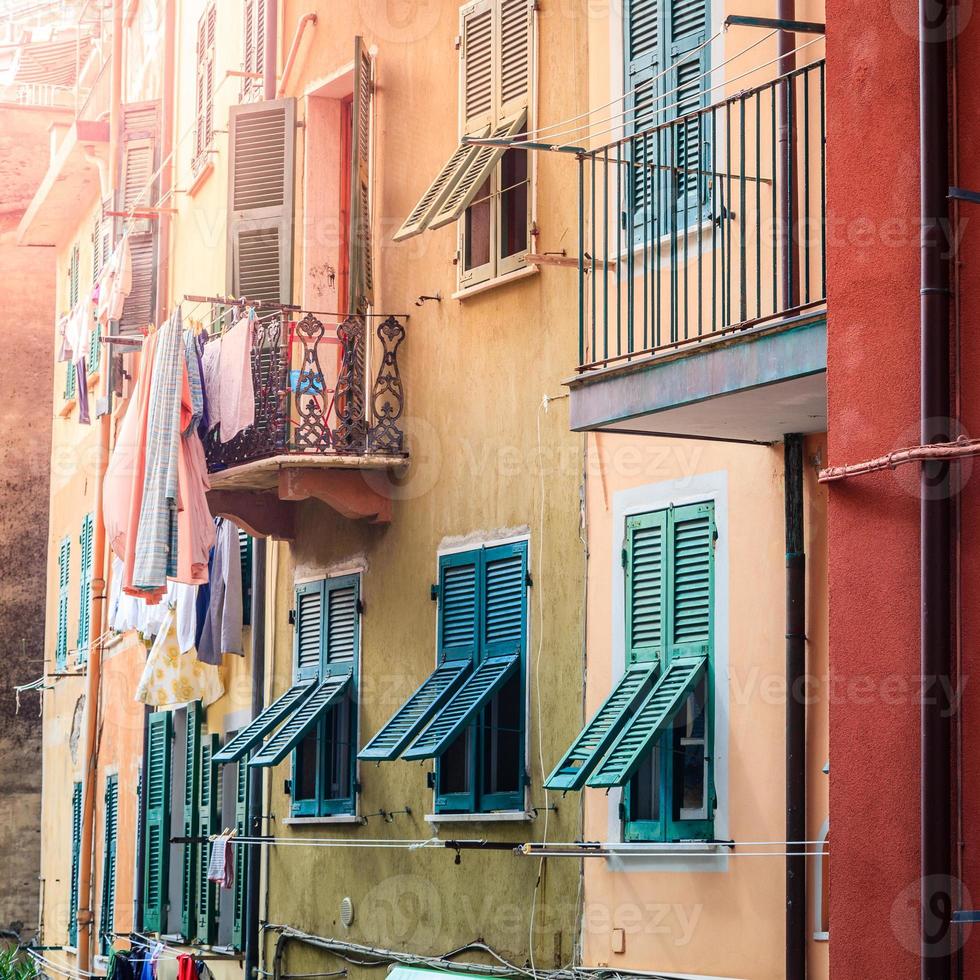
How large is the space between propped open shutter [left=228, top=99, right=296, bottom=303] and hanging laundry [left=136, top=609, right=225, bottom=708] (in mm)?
3410

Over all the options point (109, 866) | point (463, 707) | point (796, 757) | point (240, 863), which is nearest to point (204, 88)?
point (240, 863)

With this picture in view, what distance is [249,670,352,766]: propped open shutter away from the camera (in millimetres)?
14188

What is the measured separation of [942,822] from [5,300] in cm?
2377

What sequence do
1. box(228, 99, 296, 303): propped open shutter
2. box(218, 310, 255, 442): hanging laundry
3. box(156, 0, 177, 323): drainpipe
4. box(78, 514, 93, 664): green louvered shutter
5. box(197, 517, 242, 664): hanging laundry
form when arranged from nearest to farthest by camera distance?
1. box(218, 310, 255, 442): hanging laundry
2. box(228, 99, 296, 303): propped open shutter
3. box(197, 517, 242, 664): hanging laundry
4. box(156, 0, 177, 323): drainpipe
5. box(78, 514, 93, 664): green louvered shutter

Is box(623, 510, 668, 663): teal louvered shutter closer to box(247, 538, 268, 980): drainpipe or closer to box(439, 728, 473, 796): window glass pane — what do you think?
box(439, 728, 473, 796): window glass pane

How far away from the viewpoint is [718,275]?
35.0 ft

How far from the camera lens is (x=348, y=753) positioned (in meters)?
14.6

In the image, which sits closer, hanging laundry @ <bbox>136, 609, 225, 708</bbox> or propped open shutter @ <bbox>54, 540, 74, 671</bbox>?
hanging laundry @ <bbox>136, 609, 225, 708</bbox>

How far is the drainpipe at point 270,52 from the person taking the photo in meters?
16.6

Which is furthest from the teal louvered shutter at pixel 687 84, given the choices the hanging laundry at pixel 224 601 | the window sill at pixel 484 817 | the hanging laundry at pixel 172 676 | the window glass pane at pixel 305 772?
the hanging laundry at pixel 172 676

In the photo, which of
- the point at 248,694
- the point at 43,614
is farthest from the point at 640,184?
the point at 43,614

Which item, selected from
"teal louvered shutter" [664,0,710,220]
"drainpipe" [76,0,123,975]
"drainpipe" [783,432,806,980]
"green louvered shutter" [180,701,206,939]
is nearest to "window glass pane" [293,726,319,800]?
"green louvered shutter" [180,701,206,939]

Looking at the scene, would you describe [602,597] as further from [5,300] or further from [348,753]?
[5,300]

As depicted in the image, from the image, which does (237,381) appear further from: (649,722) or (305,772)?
(649,722)
